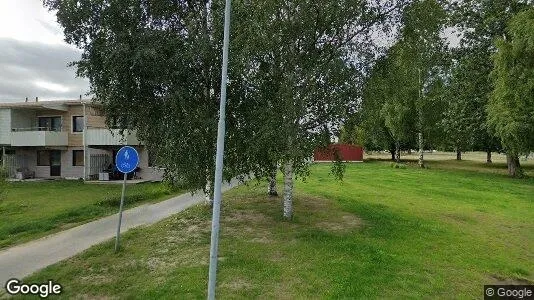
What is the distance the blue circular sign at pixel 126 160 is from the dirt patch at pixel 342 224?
6.25m

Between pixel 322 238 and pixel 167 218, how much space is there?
636cm

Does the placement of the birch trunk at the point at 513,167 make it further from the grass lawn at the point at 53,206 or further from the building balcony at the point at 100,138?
the building balcony at the point at 100,138

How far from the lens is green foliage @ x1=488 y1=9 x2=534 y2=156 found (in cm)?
2756

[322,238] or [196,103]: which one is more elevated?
[196,103]

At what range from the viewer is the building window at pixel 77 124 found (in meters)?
31.2

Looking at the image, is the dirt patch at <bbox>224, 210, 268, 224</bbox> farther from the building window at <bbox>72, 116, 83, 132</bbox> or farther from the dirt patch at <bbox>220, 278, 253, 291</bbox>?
the building window at <bbox>72, 116, 83, 132</bbox>

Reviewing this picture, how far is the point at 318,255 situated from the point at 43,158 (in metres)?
30.1

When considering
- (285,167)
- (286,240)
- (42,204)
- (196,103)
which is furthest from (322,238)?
(42,204)

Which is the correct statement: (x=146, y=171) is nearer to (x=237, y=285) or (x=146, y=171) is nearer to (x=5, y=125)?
(x=5, y=125)

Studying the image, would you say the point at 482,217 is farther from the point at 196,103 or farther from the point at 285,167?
the point at 196,103

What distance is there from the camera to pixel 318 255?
393 inches

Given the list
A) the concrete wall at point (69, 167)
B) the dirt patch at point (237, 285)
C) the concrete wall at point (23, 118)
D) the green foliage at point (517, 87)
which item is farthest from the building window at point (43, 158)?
the green foliage at point (517, 87)

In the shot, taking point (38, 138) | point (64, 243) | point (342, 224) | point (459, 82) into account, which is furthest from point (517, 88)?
point (38, 138)

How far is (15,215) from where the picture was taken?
52.7 ft
